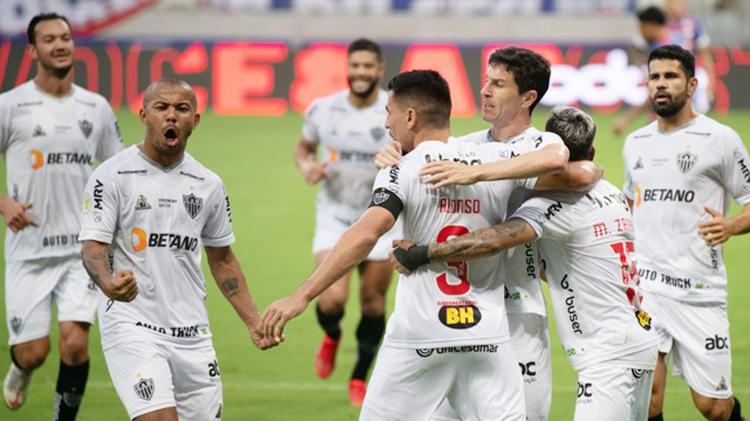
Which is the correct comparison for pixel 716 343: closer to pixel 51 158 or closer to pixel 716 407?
pixel 716 407

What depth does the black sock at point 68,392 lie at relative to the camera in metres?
8.71

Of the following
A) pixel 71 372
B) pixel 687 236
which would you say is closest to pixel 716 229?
pixel 687 236

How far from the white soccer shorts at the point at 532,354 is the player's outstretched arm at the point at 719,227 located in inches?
56.6

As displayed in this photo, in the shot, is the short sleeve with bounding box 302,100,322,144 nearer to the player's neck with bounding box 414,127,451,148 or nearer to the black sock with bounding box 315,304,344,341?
the black sock with bounding box 315,304,344,341

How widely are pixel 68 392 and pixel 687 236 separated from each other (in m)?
4.06

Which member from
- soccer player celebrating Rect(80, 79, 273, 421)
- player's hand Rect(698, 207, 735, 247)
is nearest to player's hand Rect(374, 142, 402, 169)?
soccer player celebrating Rect(80, 79, 273, 421)

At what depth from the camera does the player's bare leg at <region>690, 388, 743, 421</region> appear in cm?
826

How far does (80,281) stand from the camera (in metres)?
9.12

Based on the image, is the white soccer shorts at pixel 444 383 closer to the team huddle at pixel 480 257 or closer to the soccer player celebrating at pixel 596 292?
the team huddle at pixel 480 257

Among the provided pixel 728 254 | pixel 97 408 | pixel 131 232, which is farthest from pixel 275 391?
pixel 728 254

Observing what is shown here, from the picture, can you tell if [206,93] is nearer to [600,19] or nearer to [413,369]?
[600,19]

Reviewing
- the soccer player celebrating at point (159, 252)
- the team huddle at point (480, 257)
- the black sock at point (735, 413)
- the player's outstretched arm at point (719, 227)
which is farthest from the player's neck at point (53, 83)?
the black sock at point (735, 413)

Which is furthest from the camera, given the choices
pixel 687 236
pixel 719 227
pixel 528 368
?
pixel 687 236

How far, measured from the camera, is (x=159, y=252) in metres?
6.98
